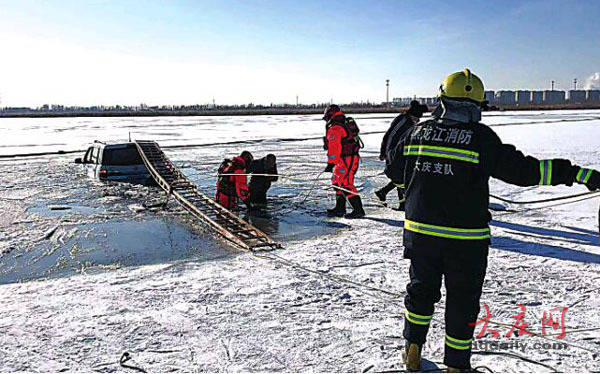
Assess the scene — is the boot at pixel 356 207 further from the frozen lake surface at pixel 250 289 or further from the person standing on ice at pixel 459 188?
the person standing on ice at pixel 459 188

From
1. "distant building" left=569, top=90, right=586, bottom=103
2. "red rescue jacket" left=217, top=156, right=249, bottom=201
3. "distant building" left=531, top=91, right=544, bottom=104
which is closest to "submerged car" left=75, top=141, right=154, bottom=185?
"red rescue jacket" left=217, top=156, right=249, bottom=201

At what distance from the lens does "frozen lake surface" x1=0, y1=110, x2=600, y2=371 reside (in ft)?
11.8

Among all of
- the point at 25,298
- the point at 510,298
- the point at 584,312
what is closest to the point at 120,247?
the point at 25,298

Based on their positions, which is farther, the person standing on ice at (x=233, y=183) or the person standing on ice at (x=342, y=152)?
the person standing on ice at (x=233, y=183)

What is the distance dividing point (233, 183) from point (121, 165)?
4225 millimetres

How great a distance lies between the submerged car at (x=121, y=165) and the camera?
1172 cm

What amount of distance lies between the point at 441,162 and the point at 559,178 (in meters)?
0.73

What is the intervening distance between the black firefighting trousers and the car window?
9.97m

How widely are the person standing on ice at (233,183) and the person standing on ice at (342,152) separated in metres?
1.63

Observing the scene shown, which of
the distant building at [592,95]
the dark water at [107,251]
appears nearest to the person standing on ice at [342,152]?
the dark water at [107,251]

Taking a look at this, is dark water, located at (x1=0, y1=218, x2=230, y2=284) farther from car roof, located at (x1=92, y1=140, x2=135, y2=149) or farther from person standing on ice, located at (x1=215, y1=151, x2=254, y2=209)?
car roof, located at (x1=92, y1=140, x2=135, y2=149)

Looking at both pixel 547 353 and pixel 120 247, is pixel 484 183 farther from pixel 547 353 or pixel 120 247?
pixel 120 247

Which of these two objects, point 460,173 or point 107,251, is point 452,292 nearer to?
point 460,173

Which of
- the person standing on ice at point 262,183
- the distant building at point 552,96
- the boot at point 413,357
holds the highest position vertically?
the distant building at point 552,96
